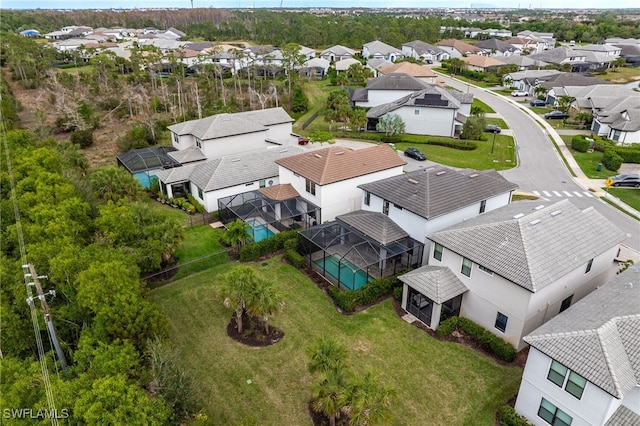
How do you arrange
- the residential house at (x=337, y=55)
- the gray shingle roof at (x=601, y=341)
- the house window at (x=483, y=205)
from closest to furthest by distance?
the gray shingle roof at (x=601, y=341) < the house window at (x=483, y=205) < the residential house at (x=337, y=55)

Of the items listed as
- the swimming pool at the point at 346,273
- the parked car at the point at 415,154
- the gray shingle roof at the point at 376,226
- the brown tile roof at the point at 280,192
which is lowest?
the swimming pool at the point at 346,273

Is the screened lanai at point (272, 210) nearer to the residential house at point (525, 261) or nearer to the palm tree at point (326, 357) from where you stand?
the residential house at point (525, 261)

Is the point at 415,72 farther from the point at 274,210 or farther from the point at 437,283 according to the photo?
the point at 437,283

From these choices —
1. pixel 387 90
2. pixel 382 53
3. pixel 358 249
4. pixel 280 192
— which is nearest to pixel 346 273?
pixel 358 249

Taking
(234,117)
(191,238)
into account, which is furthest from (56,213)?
(234,117)

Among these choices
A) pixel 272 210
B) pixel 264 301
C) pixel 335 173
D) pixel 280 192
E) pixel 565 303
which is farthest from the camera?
pixel 280 192

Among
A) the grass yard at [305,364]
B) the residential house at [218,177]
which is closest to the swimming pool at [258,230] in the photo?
the residential house at [218,177]

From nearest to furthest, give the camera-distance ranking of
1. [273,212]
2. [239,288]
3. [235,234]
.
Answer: [239,288] → [235,234] → [273,212]
